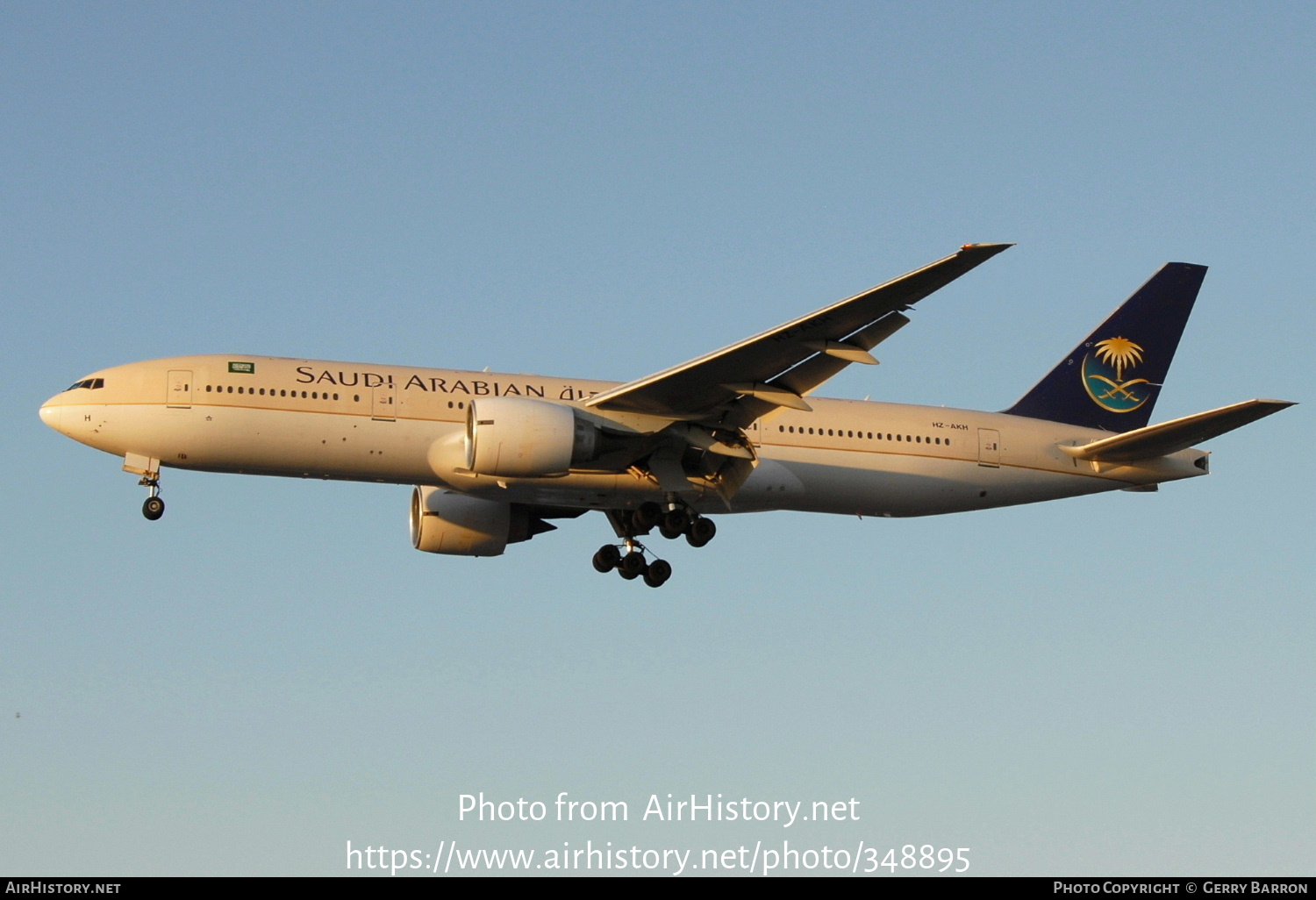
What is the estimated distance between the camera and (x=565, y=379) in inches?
1415

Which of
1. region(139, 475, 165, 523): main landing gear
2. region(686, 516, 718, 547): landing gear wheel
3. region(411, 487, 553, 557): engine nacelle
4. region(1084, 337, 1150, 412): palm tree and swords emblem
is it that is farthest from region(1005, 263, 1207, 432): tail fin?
region(139, 475, 165, 523): main landing gear

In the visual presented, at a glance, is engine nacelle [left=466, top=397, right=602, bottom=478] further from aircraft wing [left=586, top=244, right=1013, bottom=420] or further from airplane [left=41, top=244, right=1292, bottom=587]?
aircraft wing [left=586, top=244, right=1013, bottom=420]

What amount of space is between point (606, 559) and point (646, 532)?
177 centimetres

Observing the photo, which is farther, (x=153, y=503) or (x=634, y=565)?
(x=634, y=565)

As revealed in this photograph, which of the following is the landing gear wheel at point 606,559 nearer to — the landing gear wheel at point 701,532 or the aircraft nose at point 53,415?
the landing gear wheel at point 701,532

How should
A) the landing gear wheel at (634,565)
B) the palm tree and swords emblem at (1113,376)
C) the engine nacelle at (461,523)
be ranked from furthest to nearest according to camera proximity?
the palm tree and swords emblem at (1113,376) → the engine nacelle at (461,523) → the landing gear wheel at (634,565)

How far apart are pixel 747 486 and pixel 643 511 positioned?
239 cm

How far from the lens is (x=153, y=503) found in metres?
34.1

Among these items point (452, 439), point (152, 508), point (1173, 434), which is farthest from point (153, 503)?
point (1173, 434)

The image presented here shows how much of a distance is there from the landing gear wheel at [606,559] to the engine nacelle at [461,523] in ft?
7.86

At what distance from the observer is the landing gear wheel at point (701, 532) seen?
35.2m

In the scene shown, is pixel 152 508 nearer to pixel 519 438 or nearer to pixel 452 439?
pixel 452 439

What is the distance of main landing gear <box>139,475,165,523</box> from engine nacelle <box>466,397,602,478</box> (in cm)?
695

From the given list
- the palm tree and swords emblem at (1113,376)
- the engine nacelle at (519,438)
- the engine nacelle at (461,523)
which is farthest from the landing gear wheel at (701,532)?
the palm tree and swords emblem at (1113,376)
